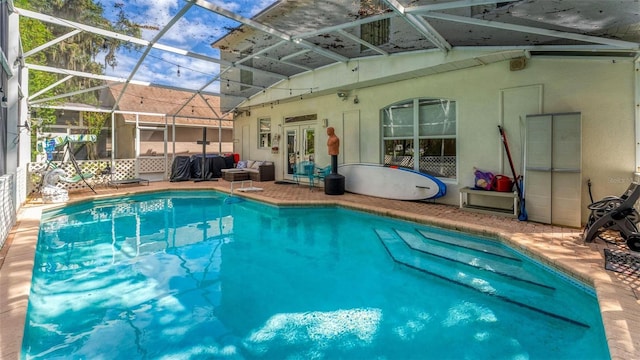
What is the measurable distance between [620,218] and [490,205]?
7.87 ft

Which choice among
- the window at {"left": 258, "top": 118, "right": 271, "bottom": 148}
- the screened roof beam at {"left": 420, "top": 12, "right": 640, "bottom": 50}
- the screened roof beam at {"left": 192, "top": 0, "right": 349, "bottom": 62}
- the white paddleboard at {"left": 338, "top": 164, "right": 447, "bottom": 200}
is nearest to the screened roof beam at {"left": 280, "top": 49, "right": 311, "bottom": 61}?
the screened roof beam at {"left": 192, "top": 0, "right": 349, "bottom": 62}

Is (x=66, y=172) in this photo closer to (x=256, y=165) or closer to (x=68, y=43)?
(x=256, y=165)

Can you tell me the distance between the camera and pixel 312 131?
10211 millimetres

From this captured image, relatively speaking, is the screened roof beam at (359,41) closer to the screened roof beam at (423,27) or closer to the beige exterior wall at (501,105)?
the beige exterior wall at (501,105)

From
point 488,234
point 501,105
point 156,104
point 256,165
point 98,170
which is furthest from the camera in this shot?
point 156,104

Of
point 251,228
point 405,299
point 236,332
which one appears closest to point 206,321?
point 236,332

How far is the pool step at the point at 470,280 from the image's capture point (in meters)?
3.07

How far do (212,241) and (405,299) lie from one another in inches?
129

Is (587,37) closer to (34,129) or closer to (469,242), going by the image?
(469,242)

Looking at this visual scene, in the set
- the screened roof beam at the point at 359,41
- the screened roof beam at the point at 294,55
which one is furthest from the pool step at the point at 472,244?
the screened roof beam at the point at 294,55

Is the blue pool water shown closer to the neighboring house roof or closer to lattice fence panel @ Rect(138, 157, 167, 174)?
lattice fence panel @ Rect(138, 157, 167, 174)

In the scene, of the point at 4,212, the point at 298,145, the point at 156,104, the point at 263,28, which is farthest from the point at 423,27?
the point at 156,104

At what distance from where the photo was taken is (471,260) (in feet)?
13.6

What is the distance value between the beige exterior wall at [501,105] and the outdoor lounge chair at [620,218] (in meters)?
1.22
